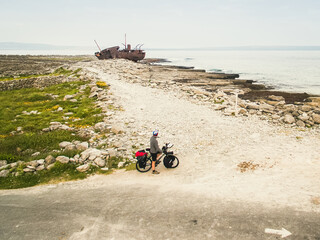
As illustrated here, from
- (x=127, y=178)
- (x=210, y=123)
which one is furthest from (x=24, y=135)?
(x=210, y=123)

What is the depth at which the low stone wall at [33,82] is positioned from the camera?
32562 mm

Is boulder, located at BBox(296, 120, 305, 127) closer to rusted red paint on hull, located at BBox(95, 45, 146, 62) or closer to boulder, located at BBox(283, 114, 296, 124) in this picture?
boulder, located at BBox(283, 114, 296, 124)

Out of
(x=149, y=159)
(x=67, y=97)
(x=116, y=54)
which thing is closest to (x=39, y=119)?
(x=67, y=97)

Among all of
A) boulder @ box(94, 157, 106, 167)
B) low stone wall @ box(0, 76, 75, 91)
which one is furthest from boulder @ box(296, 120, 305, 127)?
low stone wall @ box(0, 76, 75, 91)

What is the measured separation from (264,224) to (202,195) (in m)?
2.33

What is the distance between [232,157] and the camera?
1144cm

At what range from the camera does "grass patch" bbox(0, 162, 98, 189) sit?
31.3 feet

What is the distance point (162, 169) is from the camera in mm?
10719

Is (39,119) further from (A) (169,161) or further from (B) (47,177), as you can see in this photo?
(A) (169,161)

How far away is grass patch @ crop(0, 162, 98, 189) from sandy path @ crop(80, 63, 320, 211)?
120 centimetres

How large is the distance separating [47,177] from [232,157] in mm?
9503

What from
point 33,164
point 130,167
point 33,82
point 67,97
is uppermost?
point 33,82

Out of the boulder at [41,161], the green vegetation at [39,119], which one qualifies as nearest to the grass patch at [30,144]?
the green vegetation at [39,119]

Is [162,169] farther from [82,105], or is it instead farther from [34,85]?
[34,85]
